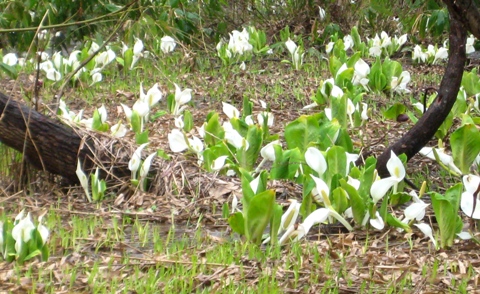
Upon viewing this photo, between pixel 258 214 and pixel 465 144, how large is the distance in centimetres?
107

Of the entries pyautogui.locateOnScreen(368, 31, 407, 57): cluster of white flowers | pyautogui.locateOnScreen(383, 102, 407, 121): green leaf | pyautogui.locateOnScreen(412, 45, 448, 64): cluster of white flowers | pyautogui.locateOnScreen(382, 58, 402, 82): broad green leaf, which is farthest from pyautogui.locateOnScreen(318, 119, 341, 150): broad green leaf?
pyautogui.locateOnScreen(412, 45, 448, 64): cluster of white flowers

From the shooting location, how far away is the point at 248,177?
3.24m

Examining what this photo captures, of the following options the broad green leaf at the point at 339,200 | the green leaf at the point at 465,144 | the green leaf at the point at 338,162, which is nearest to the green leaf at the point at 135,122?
the green leaf at the point at 338,162

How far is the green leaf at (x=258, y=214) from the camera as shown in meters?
2.84

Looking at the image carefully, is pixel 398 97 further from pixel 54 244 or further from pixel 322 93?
pixel 54 244

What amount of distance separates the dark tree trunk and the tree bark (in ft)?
4.70

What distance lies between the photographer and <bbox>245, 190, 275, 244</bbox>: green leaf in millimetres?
2838

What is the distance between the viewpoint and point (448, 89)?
11.1 ft

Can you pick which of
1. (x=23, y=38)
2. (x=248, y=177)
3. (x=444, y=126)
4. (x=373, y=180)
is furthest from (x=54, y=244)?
(x=23, y=38)

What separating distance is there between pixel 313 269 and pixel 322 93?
223 cm

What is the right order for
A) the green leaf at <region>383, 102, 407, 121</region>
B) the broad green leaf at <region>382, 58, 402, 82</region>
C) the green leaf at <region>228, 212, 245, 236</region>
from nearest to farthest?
1. the green leaf at <region>228, 212, 245, 236</region>
2. the green leaf at <region>383, 102, 407, 121</region>
3. the broad green leaf at <region>382, 58, 402, 82</region>

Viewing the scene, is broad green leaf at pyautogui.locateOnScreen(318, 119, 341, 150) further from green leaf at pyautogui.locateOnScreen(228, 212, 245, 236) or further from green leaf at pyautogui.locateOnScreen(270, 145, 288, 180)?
green leaf at pyautogui.locateOnScreen(228, 212, 245, 236)

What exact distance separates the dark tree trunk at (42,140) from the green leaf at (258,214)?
3.71 ft

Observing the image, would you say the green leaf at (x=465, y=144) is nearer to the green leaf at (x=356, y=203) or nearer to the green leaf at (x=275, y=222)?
the green leaf at (x=356, y=203)
